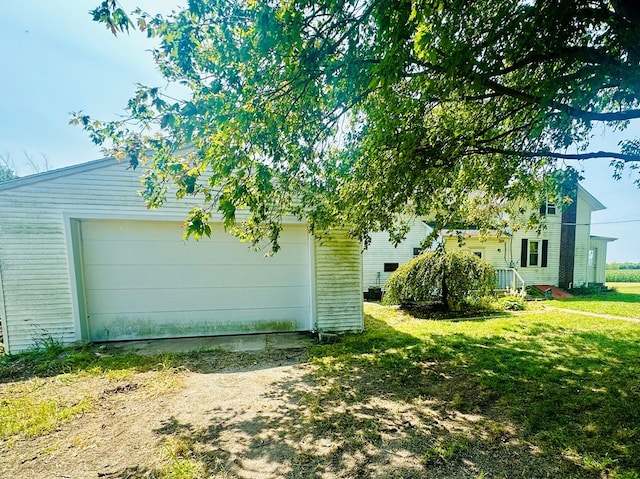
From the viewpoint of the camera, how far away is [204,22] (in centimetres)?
265

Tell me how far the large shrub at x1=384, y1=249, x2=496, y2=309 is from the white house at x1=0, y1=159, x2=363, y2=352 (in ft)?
9.09

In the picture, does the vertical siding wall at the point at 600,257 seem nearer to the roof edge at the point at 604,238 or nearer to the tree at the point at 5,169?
the roof edge at the point at 604,238

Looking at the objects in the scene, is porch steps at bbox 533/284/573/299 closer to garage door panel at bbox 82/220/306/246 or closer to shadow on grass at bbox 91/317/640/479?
shadow on grass at bbox 91/317/640/479

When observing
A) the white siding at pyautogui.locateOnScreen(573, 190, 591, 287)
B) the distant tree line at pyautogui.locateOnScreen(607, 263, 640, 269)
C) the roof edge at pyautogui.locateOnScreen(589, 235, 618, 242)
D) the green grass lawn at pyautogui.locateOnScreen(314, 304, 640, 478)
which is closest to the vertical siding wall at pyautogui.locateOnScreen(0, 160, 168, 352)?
the green grass lawn at pyautogui.locateOnScreen(314, 304, 640, 478)

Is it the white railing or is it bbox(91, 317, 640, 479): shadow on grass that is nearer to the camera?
bbox(91, 317, 640, 479): shadow on grass

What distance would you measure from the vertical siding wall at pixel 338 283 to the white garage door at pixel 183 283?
0.41 m

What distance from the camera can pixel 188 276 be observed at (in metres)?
6.00

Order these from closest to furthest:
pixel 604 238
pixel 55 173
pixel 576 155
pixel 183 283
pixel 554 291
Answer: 1. pixel 576 155
2. pixel 55 173
3. pixel 183 283
4. pixel 554 291
5. pixel 604 238

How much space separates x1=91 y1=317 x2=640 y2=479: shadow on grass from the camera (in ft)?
7.25

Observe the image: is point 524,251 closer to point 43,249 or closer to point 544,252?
point 544,252

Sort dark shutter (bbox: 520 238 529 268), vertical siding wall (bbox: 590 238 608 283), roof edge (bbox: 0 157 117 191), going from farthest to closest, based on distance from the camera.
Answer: vertical siding wall (bbox: 590 238 608 283)
dark shutter (bbox: 520 238 529 268)
roof edge (bbox: 0 157 117 191)

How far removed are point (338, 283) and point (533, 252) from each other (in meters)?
13.4

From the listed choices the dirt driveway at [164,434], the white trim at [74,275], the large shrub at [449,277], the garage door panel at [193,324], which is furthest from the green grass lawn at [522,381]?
the white trim at [74,275]

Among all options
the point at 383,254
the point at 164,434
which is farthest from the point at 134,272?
the point at 383,254
